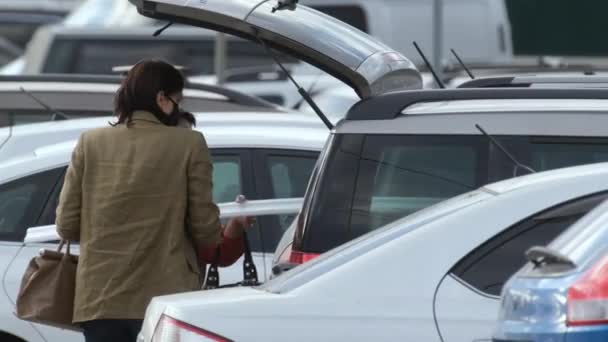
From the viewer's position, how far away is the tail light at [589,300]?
397cm

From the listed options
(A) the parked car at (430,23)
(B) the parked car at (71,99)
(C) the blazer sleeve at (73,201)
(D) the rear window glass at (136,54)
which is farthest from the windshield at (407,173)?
(A) the parked car at (430,23)

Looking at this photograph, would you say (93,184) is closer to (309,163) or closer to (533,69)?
(309,163)

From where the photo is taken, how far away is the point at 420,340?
4547mm

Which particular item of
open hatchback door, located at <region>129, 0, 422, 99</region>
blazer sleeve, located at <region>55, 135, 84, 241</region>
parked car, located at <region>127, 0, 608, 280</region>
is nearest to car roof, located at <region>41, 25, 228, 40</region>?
open hatchback door, located at <region>129, 0, 422, 99</region>

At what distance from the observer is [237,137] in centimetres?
758

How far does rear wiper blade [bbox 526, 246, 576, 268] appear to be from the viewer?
3997mm

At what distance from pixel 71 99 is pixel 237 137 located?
2831mm

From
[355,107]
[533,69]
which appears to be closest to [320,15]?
[355,107]

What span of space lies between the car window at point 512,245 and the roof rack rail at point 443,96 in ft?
3.99

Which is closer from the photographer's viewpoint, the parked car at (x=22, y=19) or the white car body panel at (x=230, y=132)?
the white car body panel at (x=230, y=132)

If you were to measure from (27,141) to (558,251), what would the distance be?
194 inches

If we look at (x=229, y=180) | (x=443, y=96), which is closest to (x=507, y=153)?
(x=443, y=96)

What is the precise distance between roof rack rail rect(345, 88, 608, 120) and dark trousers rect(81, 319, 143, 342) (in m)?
1.05

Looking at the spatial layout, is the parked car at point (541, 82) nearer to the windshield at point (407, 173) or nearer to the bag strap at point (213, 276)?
the windshield at point (407, 173)
